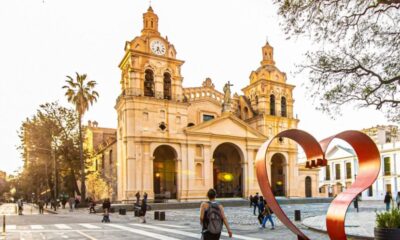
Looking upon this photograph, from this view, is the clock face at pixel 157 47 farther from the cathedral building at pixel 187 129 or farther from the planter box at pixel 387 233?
the planter box at pixel 387 233

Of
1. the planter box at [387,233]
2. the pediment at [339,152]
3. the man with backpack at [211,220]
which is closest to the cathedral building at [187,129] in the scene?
the pediment at [339,152]

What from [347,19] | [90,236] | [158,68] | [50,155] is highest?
[158,68]

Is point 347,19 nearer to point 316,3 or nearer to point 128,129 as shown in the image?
point 316,3

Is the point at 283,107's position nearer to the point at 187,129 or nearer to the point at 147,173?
the point at 187,129

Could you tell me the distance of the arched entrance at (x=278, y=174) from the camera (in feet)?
165

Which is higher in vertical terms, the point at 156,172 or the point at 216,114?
the point at 216,114

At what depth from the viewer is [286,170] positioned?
49.6 metres

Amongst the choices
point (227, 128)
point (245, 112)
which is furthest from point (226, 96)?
point (245, 112)

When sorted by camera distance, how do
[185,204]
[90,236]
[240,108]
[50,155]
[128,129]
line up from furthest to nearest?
[240,108]
[50,155]
[128,129]
[185,204]
[90,236]

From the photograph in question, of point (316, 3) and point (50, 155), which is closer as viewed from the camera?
point (316, 3)

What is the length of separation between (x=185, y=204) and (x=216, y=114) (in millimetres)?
15753

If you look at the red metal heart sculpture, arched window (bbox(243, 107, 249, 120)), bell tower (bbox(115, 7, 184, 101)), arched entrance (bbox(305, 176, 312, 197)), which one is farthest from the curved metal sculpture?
arched entrance (bbox(305, 176, 312, 197))

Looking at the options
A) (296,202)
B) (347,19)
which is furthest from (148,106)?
(347,19)

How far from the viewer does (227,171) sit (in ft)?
163
